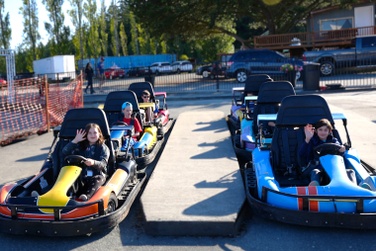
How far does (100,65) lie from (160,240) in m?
22.8

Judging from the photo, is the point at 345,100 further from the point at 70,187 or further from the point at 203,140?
the point at 70,187

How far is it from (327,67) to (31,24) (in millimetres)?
34975

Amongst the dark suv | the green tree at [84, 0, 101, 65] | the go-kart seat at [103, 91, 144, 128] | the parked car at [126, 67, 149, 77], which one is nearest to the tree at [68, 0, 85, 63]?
the green tree at [84, 0, 101, 65]

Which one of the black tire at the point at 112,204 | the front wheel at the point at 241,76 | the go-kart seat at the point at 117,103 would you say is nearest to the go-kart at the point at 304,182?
the black tire at the point at 112,204

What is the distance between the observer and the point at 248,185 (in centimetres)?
609

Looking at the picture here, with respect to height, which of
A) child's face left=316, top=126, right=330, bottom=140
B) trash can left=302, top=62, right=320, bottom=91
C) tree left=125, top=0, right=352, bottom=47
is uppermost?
tree left=125, top=0, right=352, bottom=47

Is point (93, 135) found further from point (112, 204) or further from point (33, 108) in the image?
point (33, 108)

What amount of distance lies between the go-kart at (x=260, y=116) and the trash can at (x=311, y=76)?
10629 millimetres

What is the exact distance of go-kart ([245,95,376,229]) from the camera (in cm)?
500

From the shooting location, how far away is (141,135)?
9.45 metres

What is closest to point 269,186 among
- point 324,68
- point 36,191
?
point 36,191

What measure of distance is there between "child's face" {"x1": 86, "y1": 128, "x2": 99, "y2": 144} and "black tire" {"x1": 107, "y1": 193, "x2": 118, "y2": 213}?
1.04 m

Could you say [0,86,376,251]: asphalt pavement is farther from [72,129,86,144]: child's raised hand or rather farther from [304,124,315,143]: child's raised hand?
[304,124,315,143]: child's raised hand

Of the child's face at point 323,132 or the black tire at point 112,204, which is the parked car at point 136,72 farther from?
the black tire at point 112,204
